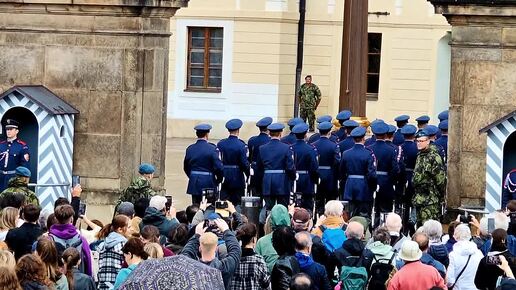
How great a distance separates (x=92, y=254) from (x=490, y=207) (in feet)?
25.2

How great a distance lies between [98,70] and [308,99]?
19.4 meters

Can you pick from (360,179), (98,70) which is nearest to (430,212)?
(360,179)

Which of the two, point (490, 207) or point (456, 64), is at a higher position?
point (456, 64)

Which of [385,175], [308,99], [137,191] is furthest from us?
[308,99]

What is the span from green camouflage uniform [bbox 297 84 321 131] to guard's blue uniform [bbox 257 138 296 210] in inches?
752

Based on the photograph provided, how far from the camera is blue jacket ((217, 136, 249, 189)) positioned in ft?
85.4

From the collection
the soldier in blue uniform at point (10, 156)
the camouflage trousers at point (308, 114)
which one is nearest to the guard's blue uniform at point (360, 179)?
the soldier in blue uniform at point (10, 156)

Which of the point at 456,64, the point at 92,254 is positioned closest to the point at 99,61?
the point at 456,64

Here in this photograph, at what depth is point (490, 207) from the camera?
23875mm

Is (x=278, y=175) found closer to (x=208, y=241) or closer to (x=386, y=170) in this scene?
(x=386, y=170)

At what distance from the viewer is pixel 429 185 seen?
969 inches

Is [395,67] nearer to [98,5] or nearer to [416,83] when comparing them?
[416,83]

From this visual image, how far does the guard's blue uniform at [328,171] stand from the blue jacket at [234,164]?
1.02 metres

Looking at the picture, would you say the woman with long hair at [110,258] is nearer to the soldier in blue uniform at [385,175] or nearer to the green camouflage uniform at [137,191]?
the green camouflage uniform at [137,191]
